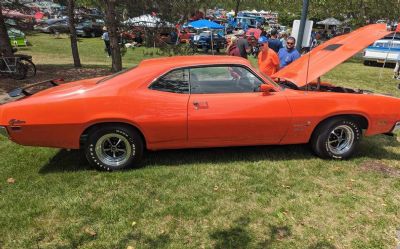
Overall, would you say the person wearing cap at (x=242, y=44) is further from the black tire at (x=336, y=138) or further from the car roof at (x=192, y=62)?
the black tire at (x=336, y=138)

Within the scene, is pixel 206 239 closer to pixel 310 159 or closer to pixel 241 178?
pixel 241 178

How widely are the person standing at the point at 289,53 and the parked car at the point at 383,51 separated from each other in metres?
11.6

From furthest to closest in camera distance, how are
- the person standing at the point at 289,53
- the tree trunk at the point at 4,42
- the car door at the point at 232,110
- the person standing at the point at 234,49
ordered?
the tree trunk at the point at 4,42 < the person standing at the point at 234,49 < the person standing at the point at 289,53 < the car door at the point at 232,110

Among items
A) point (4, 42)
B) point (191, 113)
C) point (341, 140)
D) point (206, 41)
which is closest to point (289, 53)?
point (341, 140)

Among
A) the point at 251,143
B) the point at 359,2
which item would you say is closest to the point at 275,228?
the point at 251,143

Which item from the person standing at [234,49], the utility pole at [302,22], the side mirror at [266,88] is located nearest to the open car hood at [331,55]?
the side mirror at [266,88]

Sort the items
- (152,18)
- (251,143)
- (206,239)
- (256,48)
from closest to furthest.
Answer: (206,239) < (251,143) < (152,18) < (256,48)

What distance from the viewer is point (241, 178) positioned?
15.1 ft

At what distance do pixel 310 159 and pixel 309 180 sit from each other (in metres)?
0.67

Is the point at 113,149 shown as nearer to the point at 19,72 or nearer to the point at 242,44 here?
the point at 242,44

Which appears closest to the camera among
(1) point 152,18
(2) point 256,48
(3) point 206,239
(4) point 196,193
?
(3) point 206,239

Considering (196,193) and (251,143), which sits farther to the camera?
(251,143)

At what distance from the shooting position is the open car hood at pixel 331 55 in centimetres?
513

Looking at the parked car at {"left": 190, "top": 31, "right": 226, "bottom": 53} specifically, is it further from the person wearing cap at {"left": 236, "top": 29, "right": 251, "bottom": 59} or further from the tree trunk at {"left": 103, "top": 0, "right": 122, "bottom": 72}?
the person wearing cap at {"left": 236, "top": 29, "right": 251, "bottom": 59}
